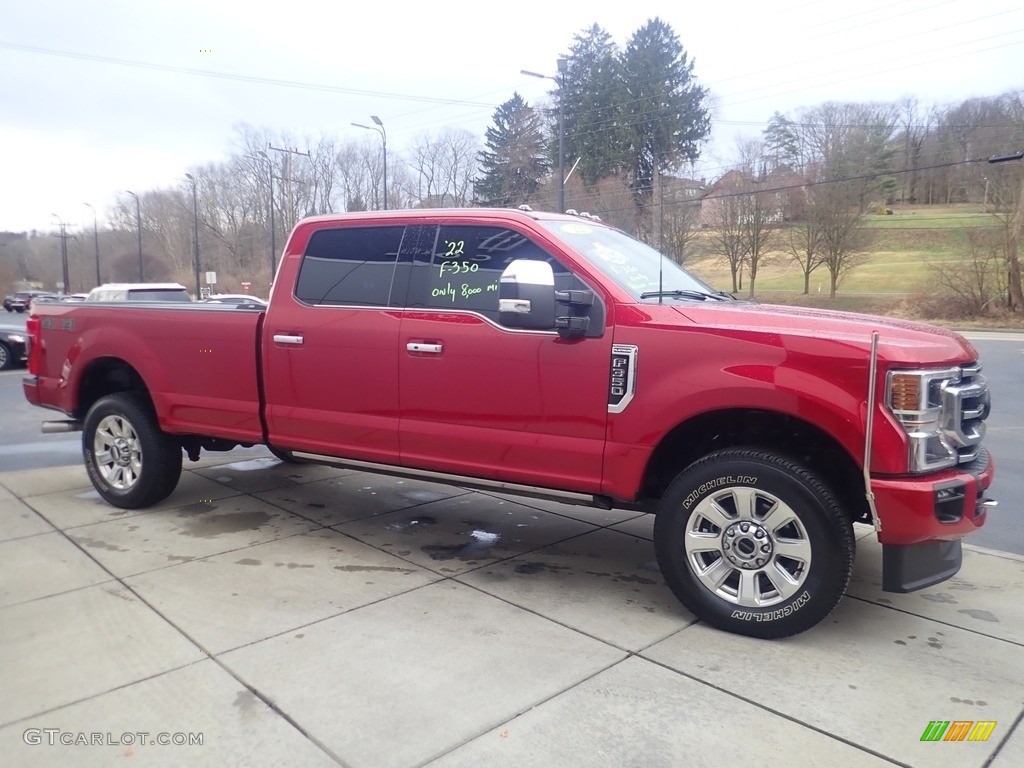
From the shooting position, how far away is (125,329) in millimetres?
5652

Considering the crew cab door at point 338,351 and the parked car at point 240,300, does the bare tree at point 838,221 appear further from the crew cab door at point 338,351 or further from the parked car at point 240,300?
the crew cab door at point 338,351

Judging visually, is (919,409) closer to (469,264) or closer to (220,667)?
(469,264)

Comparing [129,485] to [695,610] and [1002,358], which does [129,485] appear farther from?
[1002,358]

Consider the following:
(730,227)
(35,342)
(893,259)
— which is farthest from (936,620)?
(893,259)

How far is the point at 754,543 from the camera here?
359 cm

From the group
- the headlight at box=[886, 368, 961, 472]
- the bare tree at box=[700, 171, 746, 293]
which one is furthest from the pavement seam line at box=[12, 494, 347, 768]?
the bare tree at box=[700, 171, 746, 293]

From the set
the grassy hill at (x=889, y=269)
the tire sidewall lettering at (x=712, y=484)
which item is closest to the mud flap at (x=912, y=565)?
the tire sidewall lettering at (x=712, y=484)

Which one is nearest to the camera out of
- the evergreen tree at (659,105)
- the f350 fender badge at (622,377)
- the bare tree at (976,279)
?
the f350 fender badge at (622,377)

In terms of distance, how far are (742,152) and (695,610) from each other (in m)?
32.8

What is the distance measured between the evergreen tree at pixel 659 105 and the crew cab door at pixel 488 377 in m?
26.9

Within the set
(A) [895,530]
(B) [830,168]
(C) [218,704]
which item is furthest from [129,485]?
(B) [830,168]

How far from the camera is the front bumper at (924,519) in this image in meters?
3.24

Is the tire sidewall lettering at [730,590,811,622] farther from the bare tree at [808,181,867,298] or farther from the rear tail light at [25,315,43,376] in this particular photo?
the bare tree at [808,181,867,298]

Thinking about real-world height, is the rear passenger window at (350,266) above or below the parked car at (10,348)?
above
